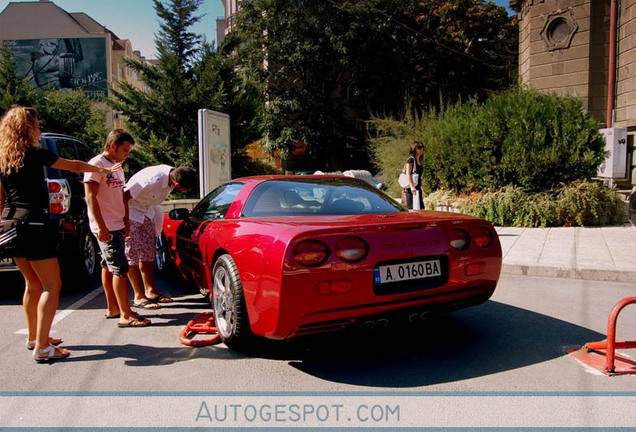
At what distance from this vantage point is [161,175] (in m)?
5.30

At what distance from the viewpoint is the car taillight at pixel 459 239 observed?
3635mm

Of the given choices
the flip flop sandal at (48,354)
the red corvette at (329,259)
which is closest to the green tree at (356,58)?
the red corvette at (329,259)

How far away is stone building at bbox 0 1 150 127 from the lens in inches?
2004

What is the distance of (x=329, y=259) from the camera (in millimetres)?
3174

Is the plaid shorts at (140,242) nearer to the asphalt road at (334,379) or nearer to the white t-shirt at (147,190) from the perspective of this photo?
the white t-shirt at (147,190)

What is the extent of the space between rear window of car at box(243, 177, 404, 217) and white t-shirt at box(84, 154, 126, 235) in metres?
1.35

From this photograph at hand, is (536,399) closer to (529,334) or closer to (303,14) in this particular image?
(529,334)

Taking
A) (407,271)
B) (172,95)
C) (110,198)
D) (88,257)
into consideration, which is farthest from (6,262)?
(172,95)

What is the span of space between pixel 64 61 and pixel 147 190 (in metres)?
54.7

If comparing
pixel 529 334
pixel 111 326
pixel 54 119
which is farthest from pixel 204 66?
pixel 529 334

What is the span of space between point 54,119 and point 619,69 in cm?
2170

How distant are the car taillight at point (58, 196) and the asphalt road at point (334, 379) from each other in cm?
127

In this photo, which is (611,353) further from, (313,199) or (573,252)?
(573,252)

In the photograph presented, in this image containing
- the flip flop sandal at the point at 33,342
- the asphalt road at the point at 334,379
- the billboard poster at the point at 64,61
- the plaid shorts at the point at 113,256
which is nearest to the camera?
the asphalt road at the point at 334,379
